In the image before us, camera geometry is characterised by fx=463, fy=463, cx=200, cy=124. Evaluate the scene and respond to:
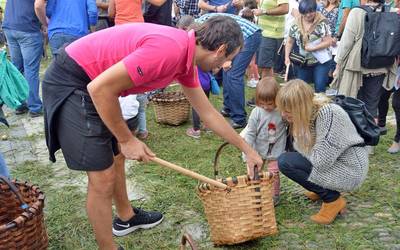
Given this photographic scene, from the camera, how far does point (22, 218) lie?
93.6 inches

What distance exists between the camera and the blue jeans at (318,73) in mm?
5348

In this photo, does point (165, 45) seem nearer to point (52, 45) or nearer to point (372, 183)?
point (372, 183)

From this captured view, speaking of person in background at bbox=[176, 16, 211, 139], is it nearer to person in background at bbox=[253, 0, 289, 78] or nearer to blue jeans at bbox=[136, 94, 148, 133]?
blue jeans at bbox=[136, 94, 148, 133]

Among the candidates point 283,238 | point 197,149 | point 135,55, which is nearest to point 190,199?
point 283,238

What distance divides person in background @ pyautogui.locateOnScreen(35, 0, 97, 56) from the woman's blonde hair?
3.15 meters

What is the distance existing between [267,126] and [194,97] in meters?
0.76

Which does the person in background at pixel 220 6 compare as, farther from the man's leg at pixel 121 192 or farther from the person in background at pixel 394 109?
the man's leg at pixel 121 192

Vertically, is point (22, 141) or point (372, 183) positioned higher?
point (372, 183)

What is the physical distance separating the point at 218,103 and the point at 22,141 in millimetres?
2507

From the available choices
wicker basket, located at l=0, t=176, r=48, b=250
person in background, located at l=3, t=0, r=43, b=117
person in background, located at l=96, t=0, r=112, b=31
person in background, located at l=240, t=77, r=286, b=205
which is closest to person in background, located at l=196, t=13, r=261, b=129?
person in background, located at l=96, t=0, r=112, b=31

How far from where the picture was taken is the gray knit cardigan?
288cm

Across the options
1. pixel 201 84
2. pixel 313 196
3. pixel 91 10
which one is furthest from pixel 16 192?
pixel 91 10

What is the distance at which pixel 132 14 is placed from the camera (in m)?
5.02

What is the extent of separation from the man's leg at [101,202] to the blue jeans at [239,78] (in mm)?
2849
